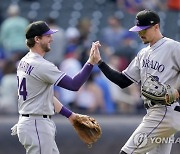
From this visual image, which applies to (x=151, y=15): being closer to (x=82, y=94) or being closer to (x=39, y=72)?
(x=39, y=72)

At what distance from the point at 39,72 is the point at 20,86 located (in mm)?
269

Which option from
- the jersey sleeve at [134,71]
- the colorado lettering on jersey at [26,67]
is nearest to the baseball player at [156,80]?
the jersey sleeve at [134,71]

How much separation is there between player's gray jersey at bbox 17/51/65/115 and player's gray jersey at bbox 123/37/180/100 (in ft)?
3.05

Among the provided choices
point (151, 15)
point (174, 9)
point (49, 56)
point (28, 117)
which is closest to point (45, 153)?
point (28, 117)

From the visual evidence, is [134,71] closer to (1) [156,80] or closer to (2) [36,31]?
(1) [156,80]

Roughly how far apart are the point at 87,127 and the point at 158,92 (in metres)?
1.00

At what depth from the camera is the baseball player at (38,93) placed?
8555 millimetres

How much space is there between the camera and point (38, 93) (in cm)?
859

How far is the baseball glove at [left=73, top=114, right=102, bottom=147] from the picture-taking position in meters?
9.02

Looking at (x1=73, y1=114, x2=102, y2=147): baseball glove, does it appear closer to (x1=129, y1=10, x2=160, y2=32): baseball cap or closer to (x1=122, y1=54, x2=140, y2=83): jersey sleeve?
(x1=122, y1=54, x2=140, y2=83): jersey sleeve

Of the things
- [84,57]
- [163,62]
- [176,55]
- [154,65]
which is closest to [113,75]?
[154,65]

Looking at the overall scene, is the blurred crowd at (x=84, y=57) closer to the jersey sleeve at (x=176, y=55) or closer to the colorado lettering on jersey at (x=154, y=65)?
the colorado lettering on jersey at (x=154, y=65)

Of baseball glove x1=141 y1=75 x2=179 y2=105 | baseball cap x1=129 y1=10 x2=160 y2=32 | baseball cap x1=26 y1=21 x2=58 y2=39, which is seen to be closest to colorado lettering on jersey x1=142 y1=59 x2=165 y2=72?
baseball glove x1=141 y1=75 x2=179 y2=105

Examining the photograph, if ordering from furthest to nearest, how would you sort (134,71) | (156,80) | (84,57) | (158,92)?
(84,57), (134,71), (156,80), (158,92)
